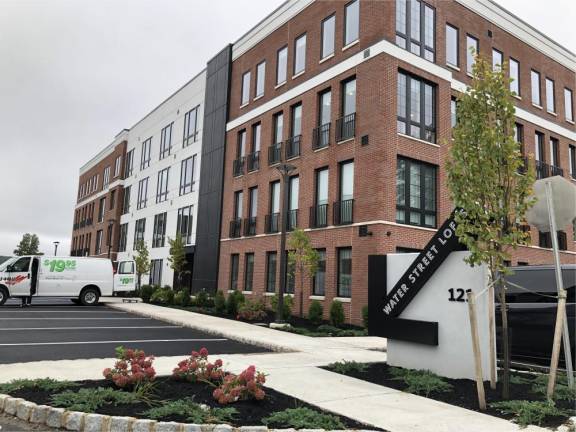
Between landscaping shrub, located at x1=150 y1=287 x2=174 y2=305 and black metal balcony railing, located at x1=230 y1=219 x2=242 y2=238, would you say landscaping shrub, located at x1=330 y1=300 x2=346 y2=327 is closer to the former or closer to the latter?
black metal balcony railing, located at x1=230 y1=219 x2=242 y2=238

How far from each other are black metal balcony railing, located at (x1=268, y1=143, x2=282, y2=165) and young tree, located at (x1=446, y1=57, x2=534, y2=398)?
17.1m

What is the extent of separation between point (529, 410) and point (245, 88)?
83.3 feet

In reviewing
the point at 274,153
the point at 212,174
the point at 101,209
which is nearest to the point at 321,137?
the point at 274,153

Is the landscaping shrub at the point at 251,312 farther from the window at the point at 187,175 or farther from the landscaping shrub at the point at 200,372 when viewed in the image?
the window at the point at 187,175

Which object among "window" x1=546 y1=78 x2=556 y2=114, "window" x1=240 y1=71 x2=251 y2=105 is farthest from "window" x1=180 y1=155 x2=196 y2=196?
"window" x1=546 y1=78 x2=556 y2=114

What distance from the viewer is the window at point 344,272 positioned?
61.6 ft

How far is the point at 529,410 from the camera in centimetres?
582

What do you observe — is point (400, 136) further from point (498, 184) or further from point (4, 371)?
point (4, 371)

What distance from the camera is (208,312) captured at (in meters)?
21.0

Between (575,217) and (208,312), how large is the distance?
16.3m

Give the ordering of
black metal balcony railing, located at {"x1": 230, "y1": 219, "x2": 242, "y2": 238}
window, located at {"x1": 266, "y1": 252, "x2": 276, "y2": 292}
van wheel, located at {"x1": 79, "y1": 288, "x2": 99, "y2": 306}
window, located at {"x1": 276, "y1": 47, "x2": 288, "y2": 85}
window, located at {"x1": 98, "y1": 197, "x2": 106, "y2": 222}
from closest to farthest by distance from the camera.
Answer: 1. window, located at {"x1": 266, "y1": 252, "x2": 276, "y2": 292}
2. van wheel, located at {"x1": 79, "y1": 288, "x2": 99, "y2": 306}
3. window, located at {"x1": 276, "y1": 47, "x2": 288, "y2": 85}
4. black metal balcony railing, located at {"x1": 230, "y1": 219, "x2": 242, "y2": 238}
5. window, located at {"x1": 98, "y1": 197, "x2": 106, "y2": 222}

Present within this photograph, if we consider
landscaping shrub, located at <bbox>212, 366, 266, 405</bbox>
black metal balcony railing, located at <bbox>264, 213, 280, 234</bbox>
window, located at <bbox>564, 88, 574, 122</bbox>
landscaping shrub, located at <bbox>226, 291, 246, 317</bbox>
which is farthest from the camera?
window, located at <bbox>564, 88, 574, 122</bbox>

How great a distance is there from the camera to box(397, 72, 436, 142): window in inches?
756

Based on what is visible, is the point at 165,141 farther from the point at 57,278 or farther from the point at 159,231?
the point at 57,278
